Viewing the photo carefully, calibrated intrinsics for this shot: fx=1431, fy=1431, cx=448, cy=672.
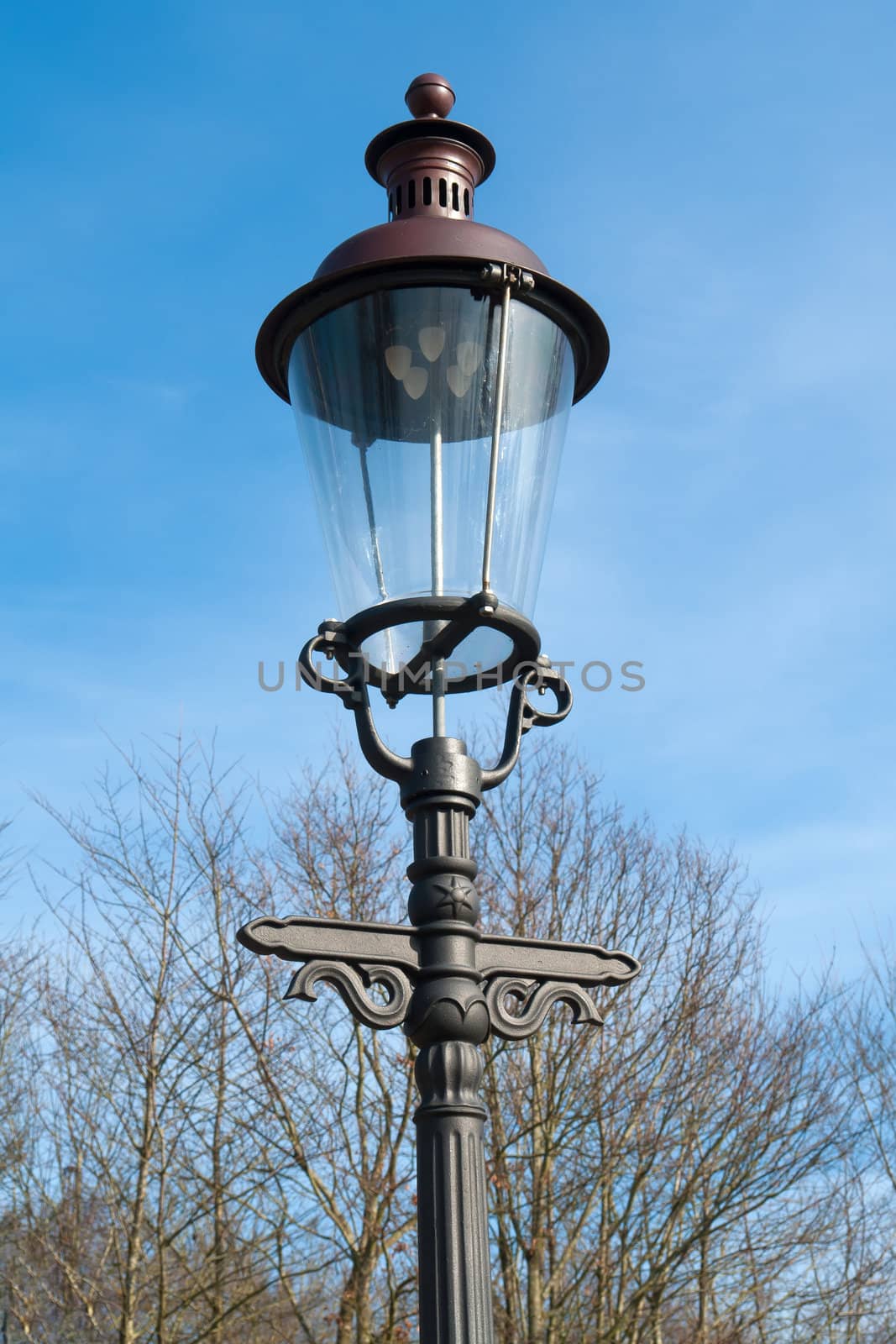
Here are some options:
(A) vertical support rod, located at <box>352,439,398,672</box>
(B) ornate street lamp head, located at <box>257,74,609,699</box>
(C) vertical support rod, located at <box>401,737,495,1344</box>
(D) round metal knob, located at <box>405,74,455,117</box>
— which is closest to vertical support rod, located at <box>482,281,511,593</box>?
(B) ornate street lamp head, located at <box>257,74,609,699</box>

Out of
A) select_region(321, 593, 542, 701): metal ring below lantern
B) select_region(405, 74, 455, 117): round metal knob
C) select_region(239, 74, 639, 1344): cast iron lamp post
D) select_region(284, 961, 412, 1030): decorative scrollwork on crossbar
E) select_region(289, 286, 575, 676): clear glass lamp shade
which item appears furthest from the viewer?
select_region(405, 74, 455, 117): round metal knob

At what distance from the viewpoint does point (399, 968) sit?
2.79 meters

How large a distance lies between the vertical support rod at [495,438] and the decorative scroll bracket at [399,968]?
75 centimetres

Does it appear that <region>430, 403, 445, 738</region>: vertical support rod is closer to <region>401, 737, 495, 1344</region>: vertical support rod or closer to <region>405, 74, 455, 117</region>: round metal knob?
<region>401, 737, 495, 1344</region>: vertical support rod

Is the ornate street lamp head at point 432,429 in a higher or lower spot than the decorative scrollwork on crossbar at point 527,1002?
higher

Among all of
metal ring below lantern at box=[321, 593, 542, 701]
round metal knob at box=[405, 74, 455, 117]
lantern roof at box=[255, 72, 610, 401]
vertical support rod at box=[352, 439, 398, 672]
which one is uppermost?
round metal knob at box=[405, 74, 455, 117]

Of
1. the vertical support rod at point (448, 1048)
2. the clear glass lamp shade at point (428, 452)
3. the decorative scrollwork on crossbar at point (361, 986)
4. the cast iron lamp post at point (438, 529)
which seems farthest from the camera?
the clear glass lamp shade at point (428, 452)

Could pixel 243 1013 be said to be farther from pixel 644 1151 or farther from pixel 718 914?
pixel 718 914

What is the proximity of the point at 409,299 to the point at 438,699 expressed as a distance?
2.87ft

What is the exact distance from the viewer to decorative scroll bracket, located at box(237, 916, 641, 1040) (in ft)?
8.92

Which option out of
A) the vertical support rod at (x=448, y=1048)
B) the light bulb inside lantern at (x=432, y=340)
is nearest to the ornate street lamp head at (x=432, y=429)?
the light bulb inside lantern at (x=432, y=340)

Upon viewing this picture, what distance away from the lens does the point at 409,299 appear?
3125mm

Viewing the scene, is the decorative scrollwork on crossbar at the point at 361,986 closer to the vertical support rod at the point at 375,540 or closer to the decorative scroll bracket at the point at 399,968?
the decorative scroll bracket at the point at 399,968

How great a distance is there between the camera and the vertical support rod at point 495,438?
3.00 metres
